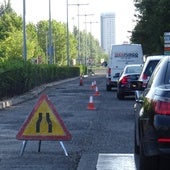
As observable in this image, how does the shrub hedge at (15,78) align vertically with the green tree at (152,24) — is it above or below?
below

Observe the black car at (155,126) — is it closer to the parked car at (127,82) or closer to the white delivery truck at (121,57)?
the parked car at (127,82)

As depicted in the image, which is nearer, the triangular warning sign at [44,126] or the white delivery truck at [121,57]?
the triangular warning sign at [44,126]

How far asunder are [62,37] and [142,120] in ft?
451

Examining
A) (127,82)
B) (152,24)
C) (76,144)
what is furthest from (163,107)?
(152,24)

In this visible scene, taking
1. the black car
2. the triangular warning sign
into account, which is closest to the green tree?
the triangular warning sign

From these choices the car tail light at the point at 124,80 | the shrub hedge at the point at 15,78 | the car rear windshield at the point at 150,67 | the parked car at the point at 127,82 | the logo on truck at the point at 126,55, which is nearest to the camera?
the car rear windshield at the point at 150,67

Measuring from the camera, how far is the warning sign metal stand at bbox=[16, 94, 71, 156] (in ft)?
37.0

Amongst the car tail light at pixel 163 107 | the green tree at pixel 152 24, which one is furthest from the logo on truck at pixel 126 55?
the car tail light at pixel 163 107

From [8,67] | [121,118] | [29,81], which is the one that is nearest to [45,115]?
[121,118]

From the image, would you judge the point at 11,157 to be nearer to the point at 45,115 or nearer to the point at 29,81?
the point at 45,115

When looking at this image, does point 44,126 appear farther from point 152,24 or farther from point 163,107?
point 152,24

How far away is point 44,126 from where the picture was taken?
444 inches

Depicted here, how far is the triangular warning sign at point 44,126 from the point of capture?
37.0ft

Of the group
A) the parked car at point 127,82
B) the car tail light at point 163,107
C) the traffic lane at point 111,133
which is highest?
→ the car tail light at point 163,107
